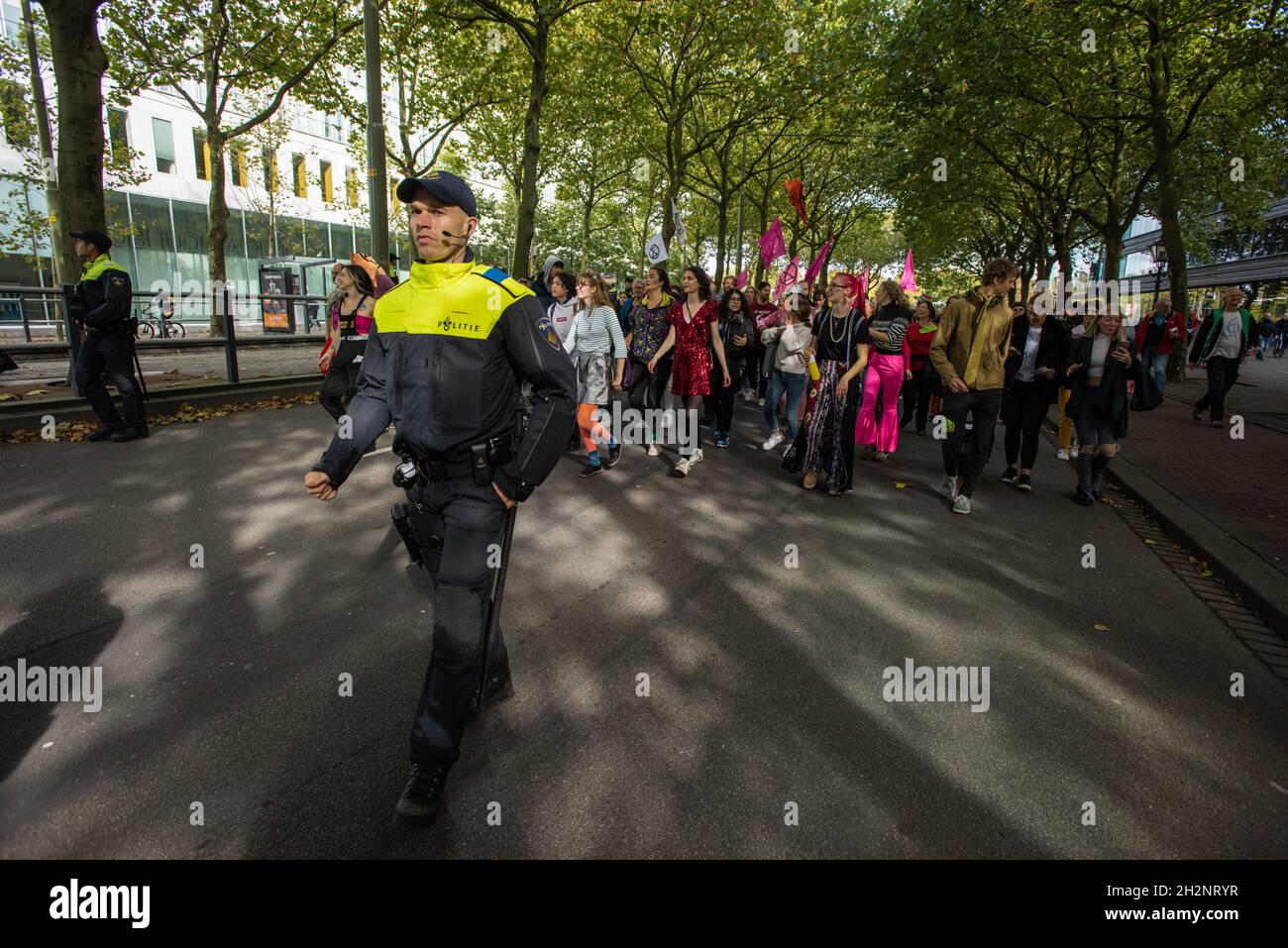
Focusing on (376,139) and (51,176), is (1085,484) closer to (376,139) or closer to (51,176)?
(376,139)

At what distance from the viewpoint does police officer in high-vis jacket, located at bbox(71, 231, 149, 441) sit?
6.88m

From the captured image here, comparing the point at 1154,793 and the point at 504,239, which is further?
the point at 504,239

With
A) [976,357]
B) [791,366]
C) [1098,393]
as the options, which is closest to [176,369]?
[791,366]

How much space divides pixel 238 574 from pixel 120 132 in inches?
1485

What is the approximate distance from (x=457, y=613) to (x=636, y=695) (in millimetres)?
1049

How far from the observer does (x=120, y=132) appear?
3120cm

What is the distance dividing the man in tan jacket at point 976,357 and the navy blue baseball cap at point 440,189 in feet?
15.9

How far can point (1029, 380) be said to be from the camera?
23.0 feet

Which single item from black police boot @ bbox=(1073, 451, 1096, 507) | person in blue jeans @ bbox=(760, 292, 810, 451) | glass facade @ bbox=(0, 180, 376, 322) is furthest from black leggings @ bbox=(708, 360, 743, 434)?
glass facade @ bbox=(0, 180, 376, 322)

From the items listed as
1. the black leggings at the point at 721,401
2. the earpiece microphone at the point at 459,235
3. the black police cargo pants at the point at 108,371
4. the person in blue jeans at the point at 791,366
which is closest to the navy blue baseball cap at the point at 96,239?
the black police cargo pants at the point at 108,371

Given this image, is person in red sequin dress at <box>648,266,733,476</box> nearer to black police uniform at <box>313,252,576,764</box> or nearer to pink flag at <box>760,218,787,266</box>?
black police uniform at <box>313,252,576,764</box>

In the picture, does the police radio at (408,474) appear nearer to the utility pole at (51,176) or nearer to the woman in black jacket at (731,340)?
the woman in black jacket at (731,340)
